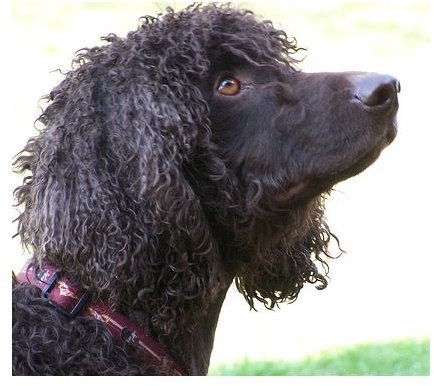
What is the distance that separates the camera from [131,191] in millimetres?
3576

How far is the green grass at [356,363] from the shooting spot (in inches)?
244

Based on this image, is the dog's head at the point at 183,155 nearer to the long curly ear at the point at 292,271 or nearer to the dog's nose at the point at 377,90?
the dog's nose at the point at 377,90

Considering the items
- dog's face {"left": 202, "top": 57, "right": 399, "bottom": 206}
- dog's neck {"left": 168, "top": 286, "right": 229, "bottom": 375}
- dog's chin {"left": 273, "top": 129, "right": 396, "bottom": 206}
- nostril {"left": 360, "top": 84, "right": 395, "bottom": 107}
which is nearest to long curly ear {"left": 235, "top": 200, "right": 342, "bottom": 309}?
dog's neck {"left": 168, "top": 286, "right": 229, "bottom": 375}

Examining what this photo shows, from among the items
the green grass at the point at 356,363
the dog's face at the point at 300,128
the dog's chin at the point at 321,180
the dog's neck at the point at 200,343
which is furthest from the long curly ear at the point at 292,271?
the green grass at the point at 356,363

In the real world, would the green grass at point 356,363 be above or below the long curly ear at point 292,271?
above

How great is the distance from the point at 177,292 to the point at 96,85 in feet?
2.75

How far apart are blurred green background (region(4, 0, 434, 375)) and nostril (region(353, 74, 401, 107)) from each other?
2.71 feet

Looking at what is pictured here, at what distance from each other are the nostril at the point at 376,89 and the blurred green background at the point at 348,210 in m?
0.83

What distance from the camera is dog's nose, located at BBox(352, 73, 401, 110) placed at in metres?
3.62

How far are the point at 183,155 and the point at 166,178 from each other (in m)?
0.14

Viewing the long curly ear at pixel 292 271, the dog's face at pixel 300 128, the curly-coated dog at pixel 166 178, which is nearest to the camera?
the curly-coated dog at pixel 166 178

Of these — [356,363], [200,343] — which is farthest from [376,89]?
[356,363]

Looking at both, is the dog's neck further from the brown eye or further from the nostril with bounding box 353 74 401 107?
the nostril with bounding box 353 74 401 107

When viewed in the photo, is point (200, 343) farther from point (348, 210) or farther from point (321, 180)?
point (348, 210)
